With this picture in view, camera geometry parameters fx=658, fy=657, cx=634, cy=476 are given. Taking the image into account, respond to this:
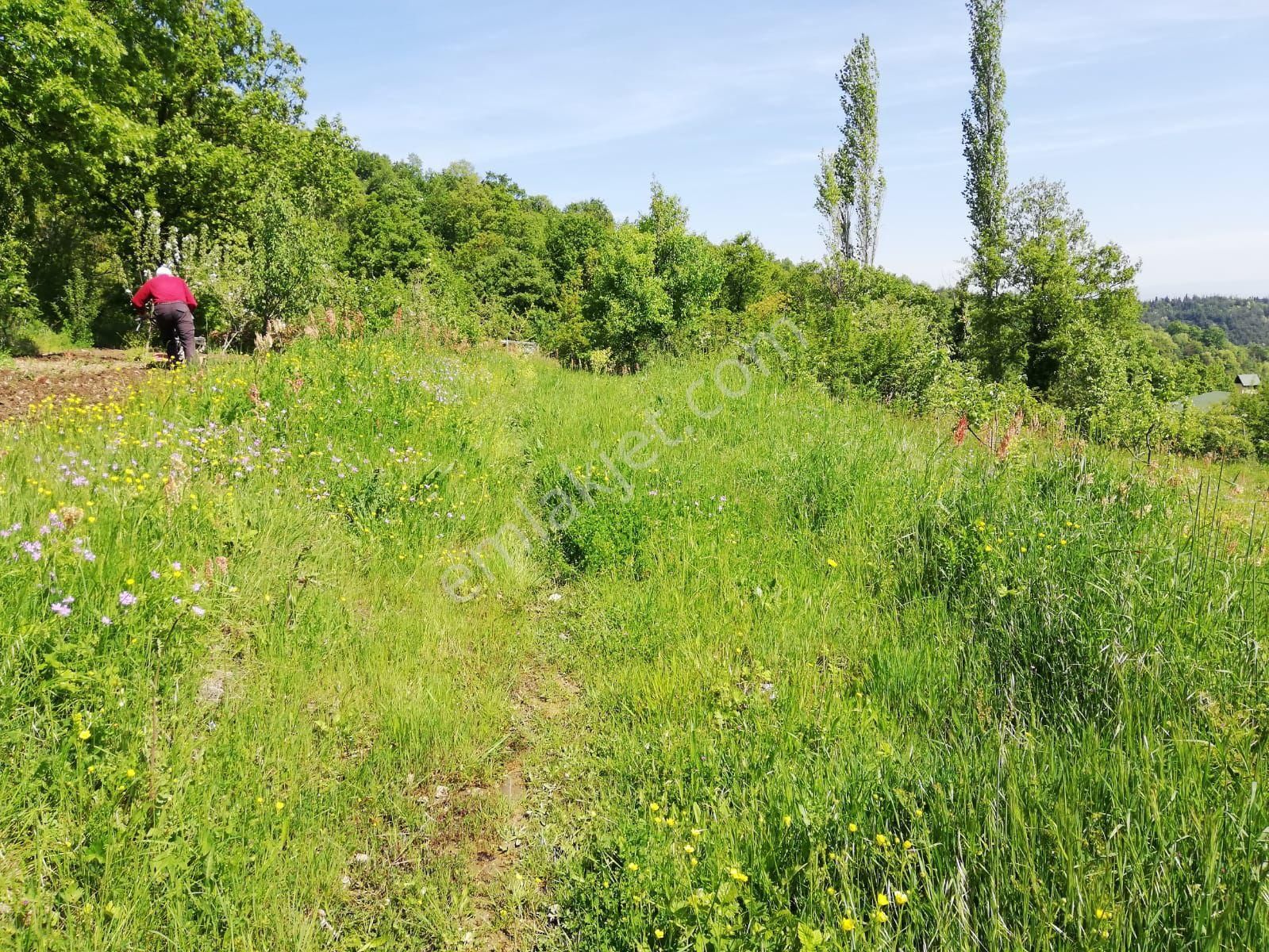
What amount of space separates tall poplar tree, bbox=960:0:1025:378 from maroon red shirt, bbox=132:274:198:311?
116 feet

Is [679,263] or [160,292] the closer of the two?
[160,292]

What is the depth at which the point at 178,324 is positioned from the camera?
30.1 feet

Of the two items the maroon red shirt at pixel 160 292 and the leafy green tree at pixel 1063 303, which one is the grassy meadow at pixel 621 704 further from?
the leafy green tree at pixel 1063 303

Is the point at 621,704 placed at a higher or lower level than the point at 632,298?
lower

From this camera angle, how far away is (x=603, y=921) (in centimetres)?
242

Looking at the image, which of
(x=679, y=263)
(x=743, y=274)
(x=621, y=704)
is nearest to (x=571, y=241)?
(x=743, y=274)

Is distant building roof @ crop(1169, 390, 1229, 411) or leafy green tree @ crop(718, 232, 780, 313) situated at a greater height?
leafy green tree @ crop(718, 232, 780, 313)

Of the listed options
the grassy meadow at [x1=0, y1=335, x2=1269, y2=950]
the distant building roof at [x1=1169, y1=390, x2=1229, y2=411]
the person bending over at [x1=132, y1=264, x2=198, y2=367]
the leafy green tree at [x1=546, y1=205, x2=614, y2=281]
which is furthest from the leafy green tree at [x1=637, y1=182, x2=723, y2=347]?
the leafy green tree at [x1=546, y1=205, x2=614, y2=281]

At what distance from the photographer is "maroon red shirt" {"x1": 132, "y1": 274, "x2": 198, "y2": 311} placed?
8.98 meters

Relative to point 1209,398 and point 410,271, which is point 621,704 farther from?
point 1209,398

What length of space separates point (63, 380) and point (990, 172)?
40740 mm

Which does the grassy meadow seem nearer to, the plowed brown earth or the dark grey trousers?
the plowed brown earth

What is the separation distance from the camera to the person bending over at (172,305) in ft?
29.5

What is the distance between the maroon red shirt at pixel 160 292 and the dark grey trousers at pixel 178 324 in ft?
0.23
